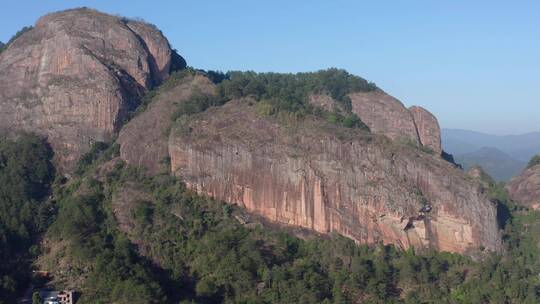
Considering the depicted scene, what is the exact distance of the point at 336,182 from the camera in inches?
1906

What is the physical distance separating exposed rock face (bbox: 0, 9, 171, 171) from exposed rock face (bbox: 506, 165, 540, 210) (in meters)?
33.0

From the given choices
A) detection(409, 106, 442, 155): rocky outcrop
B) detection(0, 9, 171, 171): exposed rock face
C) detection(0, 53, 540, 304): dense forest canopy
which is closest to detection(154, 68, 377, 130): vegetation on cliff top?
detection(0, 53, 540, 304): dense forest canopy

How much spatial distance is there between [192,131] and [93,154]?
9.88 metres

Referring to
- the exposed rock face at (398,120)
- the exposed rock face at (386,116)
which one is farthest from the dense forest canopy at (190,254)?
the exposed rock face at (398,120)

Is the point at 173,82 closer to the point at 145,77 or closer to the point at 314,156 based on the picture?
the point at 145,77

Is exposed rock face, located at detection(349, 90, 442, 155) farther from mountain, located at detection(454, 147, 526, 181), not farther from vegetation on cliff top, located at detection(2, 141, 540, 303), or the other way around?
mountain, located at detection(454, 147, 526, 181)

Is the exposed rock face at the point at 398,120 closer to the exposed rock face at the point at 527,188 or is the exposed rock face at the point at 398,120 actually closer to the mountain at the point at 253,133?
the mountain at the point at 253,133

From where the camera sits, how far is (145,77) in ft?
206

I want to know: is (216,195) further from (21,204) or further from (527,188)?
(527,188)

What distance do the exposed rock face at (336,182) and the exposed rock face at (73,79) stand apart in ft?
32.6

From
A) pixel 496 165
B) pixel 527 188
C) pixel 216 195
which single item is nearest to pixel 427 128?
pixel 527 188

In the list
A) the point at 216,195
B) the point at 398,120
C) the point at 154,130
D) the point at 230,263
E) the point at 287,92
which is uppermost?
the point at 287,92

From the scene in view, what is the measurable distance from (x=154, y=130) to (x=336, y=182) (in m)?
15.7

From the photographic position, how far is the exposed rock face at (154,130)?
53750 millimetres
